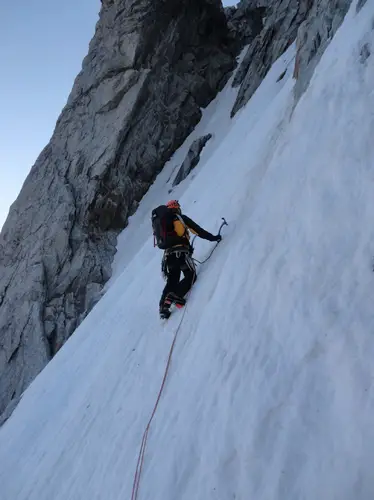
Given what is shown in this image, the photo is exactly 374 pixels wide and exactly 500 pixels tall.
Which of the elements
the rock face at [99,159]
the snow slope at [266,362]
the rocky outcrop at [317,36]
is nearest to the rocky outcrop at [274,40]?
the rock face at [99,159]

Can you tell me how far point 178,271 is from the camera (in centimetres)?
716

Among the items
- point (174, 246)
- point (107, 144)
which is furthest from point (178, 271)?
point (107, 144)

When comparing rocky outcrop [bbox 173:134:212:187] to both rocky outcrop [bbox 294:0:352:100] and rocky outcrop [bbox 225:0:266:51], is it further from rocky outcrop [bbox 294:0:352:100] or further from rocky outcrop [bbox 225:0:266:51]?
rocky outcrop [bbox 225:0:266:51]

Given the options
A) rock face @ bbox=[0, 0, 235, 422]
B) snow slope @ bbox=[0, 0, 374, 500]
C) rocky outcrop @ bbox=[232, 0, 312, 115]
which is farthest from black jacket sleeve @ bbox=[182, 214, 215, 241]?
rocky outcrop @ bbox=[232, 0, 312, 115]

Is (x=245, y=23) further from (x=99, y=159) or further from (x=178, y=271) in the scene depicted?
(x=178, y=271)

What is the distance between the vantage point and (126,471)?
178 inches

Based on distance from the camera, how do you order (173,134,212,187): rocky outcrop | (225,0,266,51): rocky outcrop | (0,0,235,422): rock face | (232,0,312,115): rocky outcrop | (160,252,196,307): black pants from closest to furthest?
(160,252,196,307): black pants → (0,0,235,422): rock face → (232,0,312,115): rocky outcrop → (173,134,212,187): rocky outcrop → (225,0,266,51): rocky outcrop

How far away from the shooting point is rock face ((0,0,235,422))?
71.7 ft

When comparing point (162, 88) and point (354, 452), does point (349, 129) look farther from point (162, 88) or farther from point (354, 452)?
point (162, 88)

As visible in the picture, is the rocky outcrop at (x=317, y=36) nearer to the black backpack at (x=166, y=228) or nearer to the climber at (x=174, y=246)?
the climber at (x=174, y=246)

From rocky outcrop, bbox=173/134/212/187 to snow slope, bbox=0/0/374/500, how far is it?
628 inches

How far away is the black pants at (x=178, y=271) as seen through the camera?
7.00 m

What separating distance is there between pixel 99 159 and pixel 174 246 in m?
21.1

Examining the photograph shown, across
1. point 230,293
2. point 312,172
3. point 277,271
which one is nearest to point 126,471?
point 230,293
